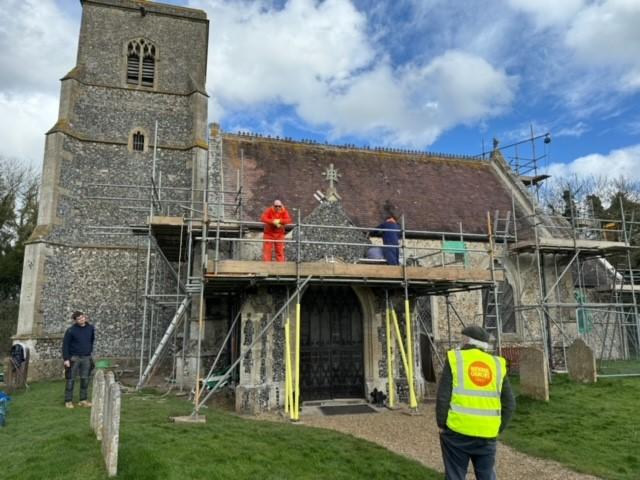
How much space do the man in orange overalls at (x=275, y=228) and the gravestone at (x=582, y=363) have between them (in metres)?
8.33

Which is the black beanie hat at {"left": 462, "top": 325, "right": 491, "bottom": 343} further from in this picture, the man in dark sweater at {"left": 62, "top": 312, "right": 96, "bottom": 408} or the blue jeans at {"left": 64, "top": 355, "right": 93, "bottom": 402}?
the blue jeans at {"left": 64, "top": 355, "right": 93, "bottom": 402}

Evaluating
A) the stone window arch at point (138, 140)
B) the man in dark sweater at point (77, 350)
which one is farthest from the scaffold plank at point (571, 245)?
the stone window arch at point (138, 140)

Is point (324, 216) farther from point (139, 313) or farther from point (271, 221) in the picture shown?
point (139, 313)

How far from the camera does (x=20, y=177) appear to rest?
29.5 m

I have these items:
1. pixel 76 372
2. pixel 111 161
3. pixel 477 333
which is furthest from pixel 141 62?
pixel 477 333

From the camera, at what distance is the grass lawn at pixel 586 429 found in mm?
6359

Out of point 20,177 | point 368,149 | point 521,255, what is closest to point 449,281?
point 521,255

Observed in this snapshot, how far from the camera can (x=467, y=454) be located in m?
3.90

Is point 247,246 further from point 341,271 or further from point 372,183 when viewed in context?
point 372,183

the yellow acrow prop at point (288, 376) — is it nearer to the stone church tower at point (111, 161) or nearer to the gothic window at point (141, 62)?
the stone church tower at point (111, 161)

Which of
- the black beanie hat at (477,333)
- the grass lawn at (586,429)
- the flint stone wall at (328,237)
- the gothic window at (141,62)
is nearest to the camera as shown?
the black beanie hat at (477,333)

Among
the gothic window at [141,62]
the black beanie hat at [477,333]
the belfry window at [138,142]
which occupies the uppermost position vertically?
the gothic window at [141,62]

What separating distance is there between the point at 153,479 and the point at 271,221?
5481 mm

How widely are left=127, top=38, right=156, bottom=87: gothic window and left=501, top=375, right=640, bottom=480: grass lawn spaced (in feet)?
63.2
